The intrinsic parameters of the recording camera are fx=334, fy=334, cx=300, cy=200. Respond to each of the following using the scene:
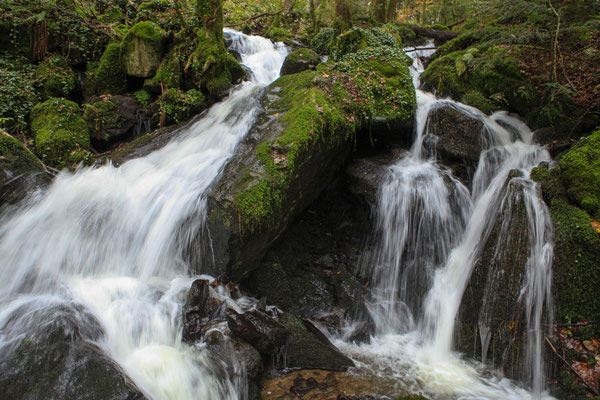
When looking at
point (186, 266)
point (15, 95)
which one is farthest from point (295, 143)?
point (15, 95)

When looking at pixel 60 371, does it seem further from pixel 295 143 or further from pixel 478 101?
pixel 478 101

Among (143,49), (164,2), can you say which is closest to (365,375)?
(143,49)

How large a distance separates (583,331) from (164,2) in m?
12.2

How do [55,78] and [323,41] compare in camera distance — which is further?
[323,41]

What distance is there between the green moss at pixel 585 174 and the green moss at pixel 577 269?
199 mm

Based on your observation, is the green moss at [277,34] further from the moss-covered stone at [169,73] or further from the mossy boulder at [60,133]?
the mossy boulder at [60,133]

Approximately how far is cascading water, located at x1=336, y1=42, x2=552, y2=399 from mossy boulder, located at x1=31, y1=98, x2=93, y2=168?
6005 mm

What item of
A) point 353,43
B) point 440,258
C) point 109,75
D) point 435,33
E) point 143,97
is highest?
point 435,33

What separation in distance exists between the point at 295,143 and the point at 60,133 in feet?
15.7

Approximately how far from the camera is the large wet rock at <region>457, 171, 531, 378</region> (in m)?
4.24

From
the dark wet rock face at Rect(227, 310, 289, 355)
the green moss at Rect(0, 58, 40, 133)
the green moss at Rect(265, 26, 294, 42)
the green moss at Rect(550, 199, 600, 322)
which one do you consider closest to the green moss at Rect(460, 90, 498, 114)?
the green moss at Rect(550, 199, 600, 322)

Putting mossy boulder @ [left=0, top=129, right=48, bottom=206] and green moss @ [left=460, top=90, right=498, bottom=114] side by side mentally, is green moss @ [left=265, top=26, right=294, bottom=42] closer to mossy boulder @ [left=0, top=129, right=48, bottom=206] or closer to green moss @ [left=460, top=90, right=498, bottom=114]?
green moss @ [left=460, top=90, right=498, bottom=114]

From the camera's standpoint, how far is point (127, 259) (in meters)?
4.92

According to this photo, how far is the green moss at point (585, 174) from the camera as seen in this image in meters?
4.33
